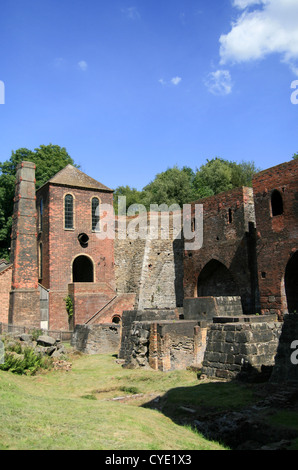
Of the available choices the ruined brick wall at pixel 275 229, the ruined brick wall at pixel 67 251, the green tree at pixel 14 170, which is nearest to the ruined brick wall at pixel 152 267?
the ruined brick wall at pixel 67 251

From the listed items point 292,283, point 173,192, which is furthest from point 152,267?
point 173,192

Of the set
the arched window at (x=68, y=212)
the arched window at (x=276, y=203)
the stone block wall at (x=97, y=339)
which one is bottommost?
the stone block wall at (x=97, y=339)

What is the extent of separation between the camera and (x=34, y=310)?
2214cm

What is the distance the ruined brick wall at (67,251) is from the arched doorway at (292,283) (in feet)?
36.1

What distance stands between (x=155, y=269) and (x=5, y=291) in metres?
9.80

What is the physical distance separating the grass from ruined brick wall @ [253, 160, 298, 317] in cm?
818

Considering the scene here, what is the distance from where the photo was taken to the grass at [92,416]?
5.43m

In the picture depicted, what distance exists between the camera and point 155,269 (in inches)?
1083

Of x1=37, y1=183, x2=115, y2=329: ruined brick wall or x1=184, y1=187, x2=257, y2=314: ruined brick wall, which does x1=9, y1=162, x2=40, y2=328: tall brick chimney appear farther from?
x1=184, y1=187, x2=257, y2=314: ruined brick wall

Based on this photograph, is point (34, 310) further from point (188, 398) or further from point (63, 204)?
point (188, 398)

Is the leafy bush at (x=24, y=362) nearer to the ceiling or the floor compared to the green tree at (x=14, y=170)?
nearer to the floor

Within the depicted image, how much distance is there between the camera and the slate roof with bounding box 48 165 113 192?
88.4 feet

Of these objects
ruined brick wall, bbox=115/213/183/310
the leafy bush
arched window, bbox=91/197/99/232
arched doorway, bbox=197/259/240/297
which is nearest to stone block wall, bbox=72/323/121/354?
the leafy bush

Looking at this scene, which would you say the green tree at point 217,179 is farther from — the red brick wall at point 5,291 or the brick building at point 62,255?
the red brick wall at point 5,291
